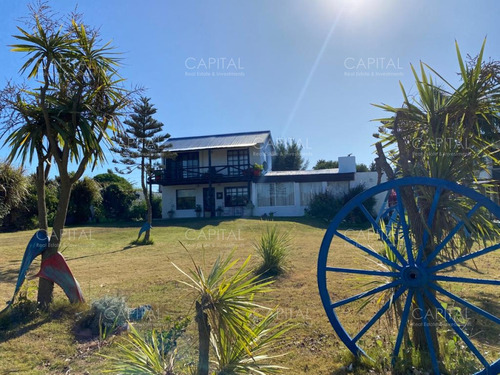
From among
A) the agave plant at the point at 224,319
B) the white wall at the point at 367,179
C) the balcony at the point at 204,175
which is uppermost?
the balcony at the point at 204,175

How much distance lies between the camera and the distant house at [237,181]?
26109 mm

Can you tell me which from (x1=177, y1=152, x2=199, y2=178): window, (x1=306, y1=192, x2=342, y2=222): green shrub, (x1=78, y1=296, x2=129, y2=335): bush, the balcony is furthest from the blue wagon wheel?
(x1=177, y1=152, x2=199, y2=178): window

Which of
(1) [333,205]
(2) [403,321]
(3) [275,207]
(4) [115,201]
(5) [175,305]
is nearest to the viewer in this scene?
(2) [403,321]

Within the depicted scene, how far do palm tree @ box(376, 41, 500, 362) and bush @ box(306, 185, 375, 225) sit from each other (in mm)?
Result: 19125

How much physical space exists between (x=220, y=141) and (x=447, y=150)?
25972mm

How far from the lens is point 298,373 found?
12.7 ft

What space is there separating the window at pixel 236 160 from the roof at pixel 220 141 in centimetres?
80

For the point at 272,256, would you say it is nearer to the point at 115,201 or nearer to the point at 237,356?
the point at 237,356

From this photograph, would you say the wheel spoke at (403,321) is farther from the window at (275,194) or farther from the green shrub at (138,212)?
the green shrub at (138,212)

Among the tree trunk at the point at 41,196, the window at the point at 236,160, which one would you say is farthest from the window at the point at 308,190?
the tree trunk at the point at 41,196

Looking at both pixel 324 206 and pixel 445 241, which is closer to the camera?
pixel 445 241

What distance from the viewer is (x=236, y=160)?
2838 cm

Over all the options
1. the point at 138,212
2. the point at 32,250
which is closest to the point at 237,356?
the point at 32,250

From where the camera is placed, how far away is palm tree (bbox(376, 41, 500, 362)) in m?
3.66
